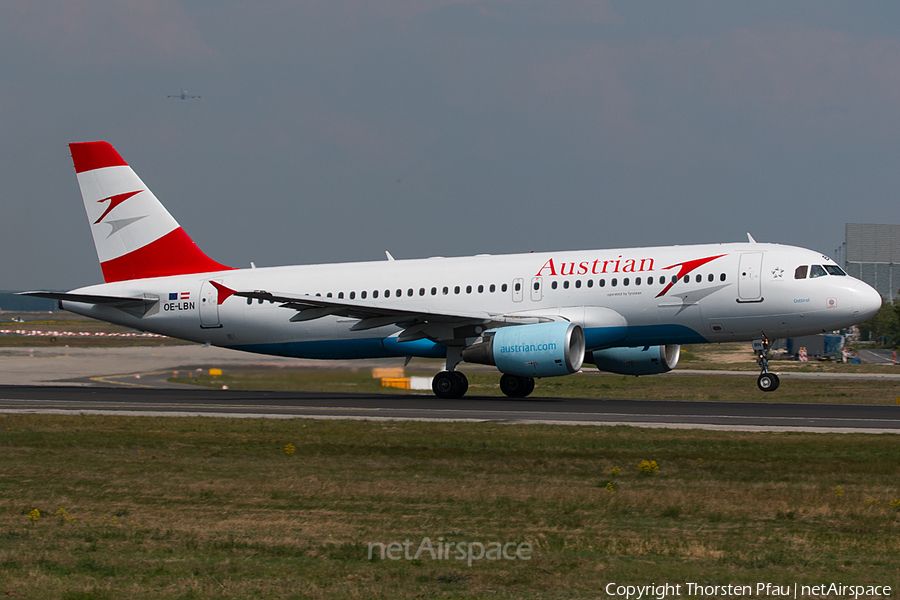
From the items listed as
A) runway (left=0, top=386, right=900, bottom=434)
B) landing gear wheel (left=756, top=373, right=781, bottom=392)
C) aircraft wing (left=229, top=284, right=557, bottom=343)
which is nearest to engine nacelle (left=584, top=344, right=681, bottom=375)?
runway (left=0, top=386, right=900, bottom=434)

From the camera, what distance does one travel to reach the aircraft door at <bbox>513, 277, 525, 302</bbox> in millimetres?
29203

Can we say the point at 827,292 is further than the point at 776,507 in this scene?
Yes

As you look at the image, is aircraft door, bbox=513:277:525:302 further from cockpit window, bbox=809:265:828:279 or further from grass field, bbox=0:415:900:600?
grass field, bbox=0:415:900:600

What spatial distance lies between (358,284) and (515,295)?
5711 millimetres

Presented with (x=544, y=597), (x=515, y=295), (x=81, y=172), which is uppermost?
(x=81, y=172)

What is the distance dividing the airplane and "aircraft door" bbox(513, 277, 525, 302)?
0.04 meters

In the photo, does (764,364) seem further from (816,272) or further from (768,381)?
(816,272)

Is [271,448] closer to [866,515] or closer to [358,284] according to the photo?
[866,515]

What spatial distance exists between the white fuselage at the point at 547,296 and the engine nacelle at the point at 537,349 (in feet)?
4.97

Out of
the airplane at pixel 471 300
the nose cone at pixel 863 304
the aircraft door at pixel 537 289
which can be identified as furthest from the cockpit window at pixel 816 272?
the aircraft door at pixel 537 289

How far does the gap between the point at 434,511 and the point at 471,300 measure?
18852 mm

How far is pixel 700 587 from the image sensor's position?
304 inches

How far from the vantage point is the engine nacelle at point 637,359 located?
30578 mm

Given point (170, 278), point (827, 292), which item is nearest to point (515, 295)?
point (827, 292)
